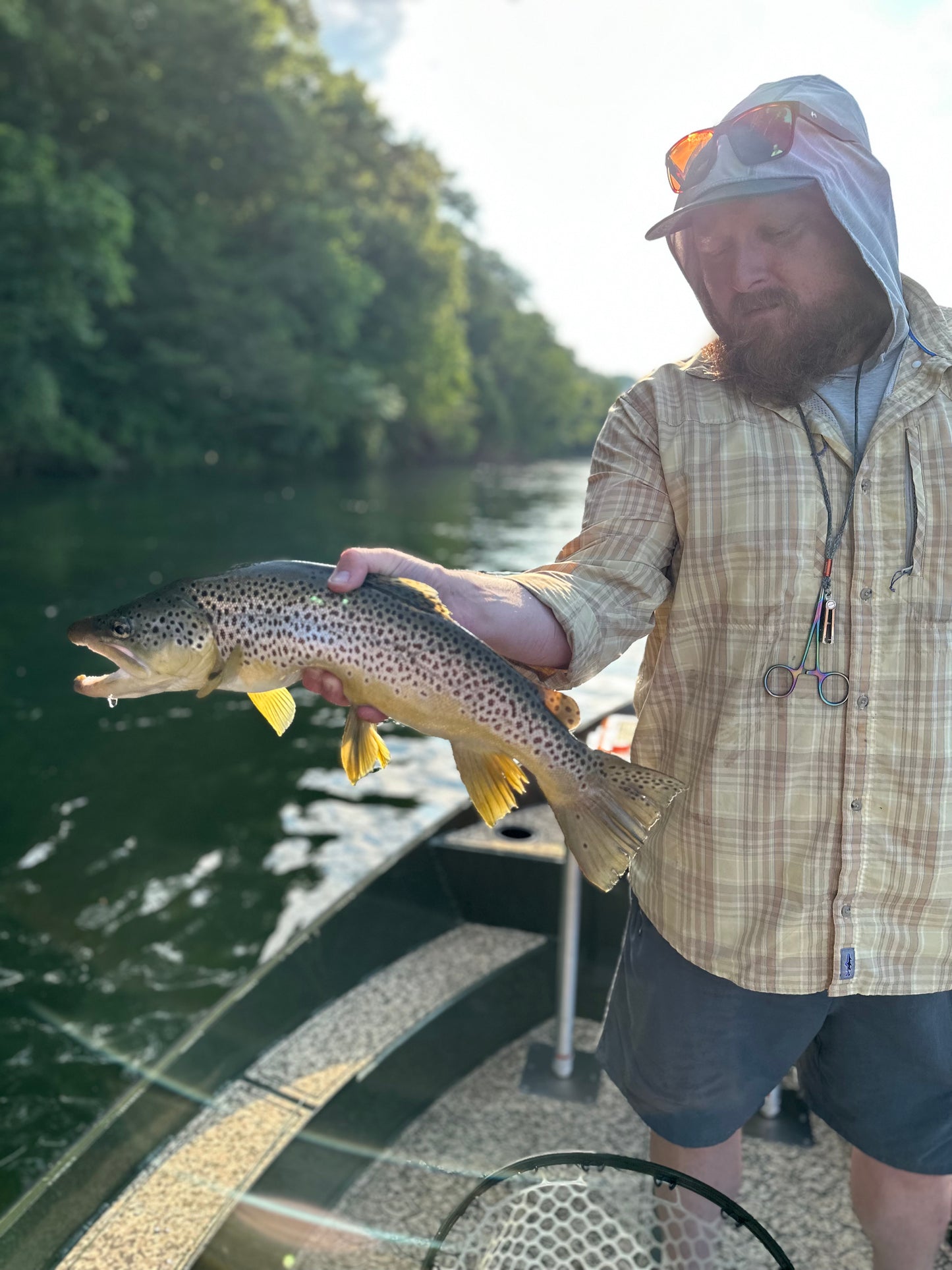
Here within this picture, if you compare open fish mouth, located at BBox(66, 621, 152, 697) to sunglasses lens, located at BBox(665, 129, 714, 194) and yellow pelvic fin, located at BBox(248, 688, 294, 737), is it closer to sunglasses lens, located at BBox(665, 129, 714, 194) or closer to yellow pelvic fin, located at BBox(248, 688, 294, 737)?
yellow pelvic fin, located at BBox(248, 688, 294, 737)

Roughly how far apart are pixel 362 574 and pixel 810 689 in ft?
3.17

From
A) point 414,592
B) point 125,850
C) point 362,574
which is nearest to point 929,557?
point 414,592

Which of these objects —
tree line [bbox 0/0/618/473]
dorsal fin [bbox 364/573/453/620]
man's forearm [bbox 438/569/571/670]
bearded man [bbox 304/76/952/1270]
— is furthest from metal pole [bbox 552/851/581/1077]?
tree line [bbox 0/0/618/473]

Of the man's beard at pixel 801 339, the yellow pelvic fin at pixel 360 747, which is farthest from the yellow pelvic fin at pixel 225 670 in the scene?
the man's beard at pixel 801 339

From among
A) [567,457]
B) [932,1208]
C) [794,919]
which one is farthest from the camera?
[567,457]

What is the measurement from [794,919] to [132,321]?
108 ft

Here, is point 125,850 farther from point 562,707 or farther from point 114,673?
point 562,707

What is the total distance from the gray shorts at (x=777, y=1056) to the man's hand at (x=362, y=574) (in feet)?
2.90

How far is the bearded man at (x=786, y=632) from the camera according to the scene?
1.92 metres

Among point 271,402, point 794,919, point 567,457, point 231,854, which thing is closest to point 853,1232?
point 794,919

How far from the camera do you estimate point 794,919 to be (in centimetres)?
195

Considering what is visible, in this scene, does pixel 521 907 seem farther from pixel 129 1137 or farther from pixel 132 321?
pixel 132 321

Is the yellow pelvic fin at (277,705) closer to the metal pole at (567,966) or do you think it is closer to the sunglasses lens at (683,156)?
the metal pole at (567,966)

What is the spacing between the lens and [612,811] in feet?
6.71
